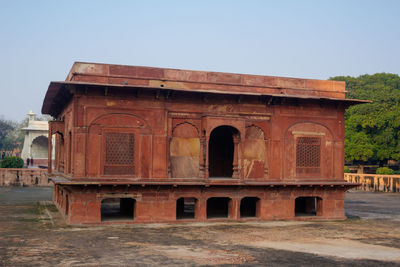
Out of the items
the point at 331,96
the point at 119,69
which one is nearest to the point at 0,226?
the point at 119,69

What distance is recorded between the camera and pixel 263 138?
22.8 m

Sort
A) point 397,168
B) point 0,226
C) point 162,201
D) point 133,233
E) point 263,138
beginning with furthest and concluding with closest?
point 397,168 < point 263,138 < point 162,201 < point 0,226 < point 133,233

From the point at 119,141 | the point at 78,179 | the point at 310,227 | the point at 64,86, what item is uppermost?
the point at 64,86

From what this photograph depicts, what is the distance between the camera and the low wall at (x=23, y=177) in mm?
45156

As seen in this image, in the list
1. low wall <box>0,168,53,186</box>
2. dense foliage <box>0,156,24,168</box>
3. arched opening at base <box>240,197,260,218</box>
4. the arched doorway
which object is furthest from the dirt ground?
dense foliage <box>0,156,24,168</box>

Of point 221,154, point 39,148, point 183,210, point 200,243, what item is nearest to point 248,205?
point 221,154

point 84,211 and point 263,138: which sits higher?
point 263,138

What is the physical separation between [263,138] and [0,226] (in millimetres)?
11403

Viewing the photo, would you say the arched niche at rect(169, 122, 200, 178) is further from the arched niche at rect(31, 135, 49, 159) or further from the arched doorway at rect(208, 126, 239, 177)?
the arched niche at rect(31, 135, 49, 159)

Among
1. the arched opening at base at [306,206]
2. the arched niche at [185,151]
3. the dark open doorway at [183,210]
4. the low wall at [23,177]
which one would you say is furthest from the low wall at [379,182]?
the arched niche at [185,151]

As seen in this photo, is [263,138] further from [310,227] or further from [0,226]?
[0,226]

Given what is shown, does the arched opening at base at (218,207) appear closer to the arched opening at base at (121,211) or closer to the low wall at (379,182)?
the arched opening at base at (121,211)

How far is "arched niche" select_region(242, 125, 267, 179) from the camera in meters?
22.4

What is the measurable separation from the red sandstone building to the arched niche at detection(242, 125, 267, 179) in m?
0.04
